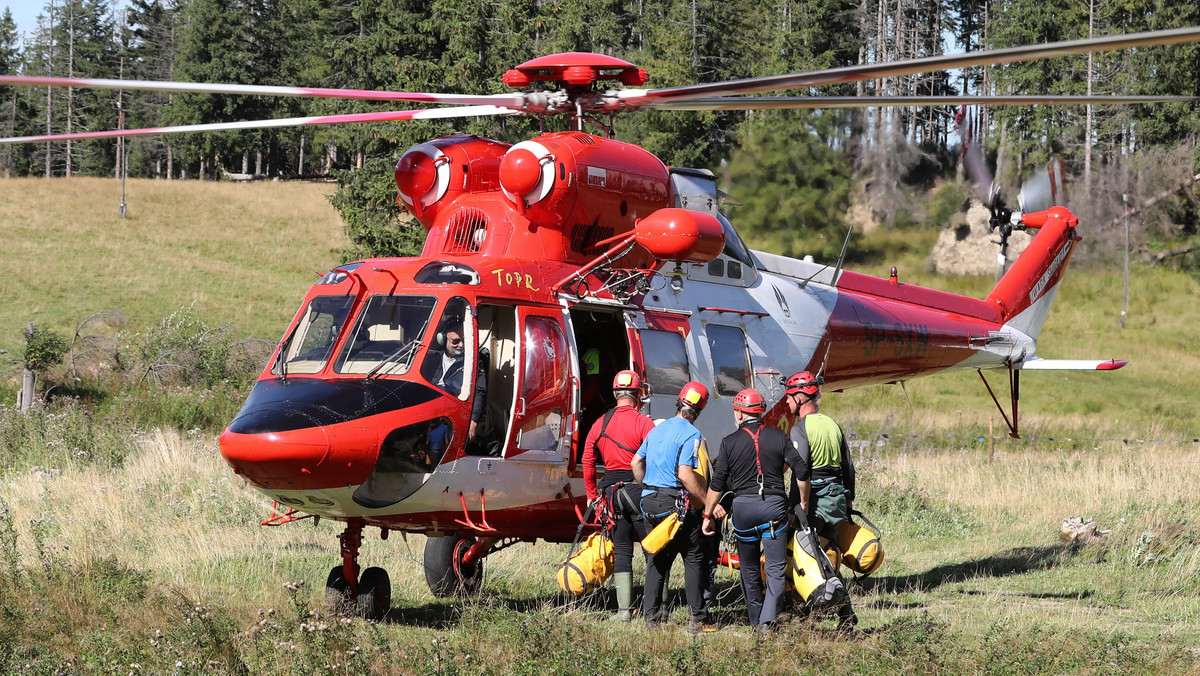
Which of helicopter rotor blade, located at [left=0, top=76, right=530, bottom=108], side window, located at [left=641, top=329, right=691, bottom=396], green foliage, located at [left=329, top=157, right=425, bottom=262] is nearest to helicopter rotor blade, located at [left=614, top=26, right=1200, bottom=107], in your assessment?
helicopter rotor blade, located at [left=0, top=76, right=530, bottom=108]

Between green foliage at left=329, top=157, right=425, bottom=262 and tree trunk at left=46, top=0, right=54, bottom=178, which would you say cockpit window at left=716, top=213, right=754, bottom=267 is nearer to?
green foliage at left=329, top=157, right=425, bottom=262

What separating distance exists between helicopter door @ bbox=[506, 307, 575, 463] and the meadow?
1244 mm

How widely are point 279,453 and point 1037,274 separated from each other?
11.3 metres

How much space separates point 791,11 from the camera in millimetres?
48312

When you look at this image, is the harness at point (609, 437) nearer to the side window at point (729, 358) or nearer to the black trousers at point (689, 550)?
the black trousers at point (689, 550)

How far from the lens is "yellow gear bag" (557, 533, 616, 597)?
29.0 feet

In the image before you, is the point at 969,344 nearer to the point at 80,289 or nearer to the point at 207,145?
the point at 80,289

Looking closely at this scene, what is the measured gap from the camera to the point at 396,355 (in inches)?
326

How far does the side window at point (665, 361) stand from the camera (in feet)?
32.2

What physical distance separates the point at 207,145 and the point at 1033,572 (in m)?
65.6

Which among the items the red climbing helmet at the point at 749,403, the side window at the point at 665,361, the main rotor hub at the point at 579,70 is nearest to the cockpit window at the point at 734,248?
the side window at the point at 665,361

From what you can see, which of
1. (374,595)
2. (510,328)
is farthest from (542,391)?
(374,595)

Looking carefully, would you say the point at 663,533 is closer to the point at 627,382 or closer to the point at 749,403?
the point at 749,403

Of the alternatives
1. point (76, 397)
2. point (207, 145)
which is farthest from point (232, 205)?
point (76, 397)
